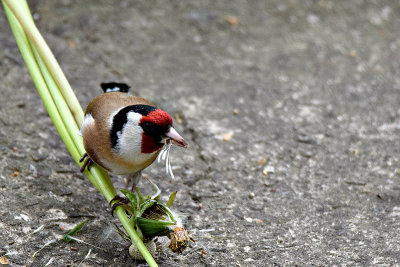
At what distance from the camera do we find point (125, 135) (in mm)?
2268

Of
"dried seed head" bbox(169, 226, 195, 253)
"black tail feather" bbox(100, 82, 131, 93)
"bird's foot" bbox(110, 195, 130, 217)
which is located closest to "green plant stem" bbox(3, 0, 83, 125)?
"black tail feather" bbox(100, 82, 131, 93)

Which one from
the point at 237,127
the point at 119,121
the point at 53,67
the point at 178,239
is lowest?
the point at 237,127

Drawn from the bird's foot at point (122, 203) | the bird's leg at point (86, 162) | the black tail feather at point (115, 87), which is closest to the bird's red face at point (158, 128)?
the bird's foot at point (122, 203)

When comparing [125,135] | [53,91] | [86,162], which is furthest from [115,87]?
[125,135]

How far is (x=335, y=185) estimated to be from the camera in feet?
9.71

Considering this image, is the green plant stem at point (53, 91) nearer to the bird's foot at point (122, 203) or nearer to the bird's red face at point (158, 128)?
the bird's foot at point (122, 203)

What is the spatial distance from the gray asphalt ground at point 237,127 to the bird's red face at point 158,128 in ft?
1.82

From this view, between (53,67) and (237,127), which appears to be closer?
(53,67)

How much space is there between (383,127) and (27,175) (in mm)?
2330

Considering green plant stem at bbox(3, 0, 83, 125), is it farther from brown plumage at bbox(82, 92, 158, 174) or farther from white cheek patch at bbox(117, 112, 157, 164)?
white cheek patch at bbox(117, 112, 157, 164)

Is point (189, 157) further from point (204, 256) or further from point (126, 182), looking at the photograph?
point (204, 256)

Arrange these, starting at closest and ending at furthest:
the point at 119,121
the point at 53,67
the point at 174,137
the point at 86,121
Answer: the point at 174,137, the point at 119,121, the point at 86,121, the point at 53,67

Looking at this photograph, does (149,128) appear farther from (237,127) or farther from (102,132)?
(237,127)

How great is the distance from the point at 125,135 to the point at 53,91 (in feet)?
1.86
